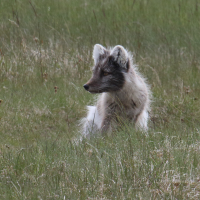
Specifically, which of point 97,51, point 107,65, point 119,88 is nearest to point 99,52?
point 97,51

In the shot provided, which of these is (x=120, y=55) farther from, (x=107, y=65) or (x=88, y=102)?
(x=88, y=102)

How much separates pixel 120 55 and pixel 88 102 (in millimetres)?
1915

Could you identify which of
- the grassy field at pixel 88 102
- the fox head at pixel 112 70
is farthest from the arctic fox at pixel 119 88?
the grassy field at pixel 88 102

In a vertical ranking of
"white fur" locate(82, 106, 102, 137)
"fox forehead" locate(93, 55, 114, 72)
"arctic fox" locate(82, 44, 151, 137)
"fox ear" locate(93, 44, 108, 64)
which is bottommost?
"white fur" locate(82, 106, 102, 137)

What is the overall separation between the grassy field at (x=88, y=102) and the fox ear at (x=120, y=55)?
1.13 meters

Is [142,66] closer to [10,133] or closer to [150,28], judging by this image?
[150,28]

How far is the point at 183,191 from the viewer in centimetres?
349

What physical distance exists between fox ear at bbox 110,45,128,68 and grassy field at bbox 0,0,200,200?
3.69ft

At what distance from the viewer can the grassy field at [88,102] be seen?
12.1 ft

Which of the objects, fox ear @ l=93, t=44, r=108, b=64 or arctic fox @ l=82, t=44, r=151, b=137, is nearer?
arctic fox @ l=82, t=44, r=151, b=137

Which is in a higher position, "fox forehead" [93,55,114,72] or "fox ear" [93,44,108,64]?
"fox ear" [93,44,108,64]

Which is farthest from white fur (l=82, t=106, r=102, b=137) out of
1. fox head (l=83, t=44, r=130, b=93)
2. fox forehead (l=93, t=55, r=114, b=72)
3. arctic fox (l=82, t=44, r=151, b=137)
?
fox forehead (l=93, t=55, r=114, b=72)

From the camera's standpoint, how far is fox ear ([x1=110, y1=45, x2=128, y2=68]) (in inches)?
243

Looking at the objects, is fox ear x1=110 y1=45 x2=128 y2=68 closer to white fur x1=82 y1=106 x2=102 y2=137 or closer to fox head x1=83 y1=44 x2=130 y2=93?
fox head x1=83 y1=44 x2=130 y2=93
